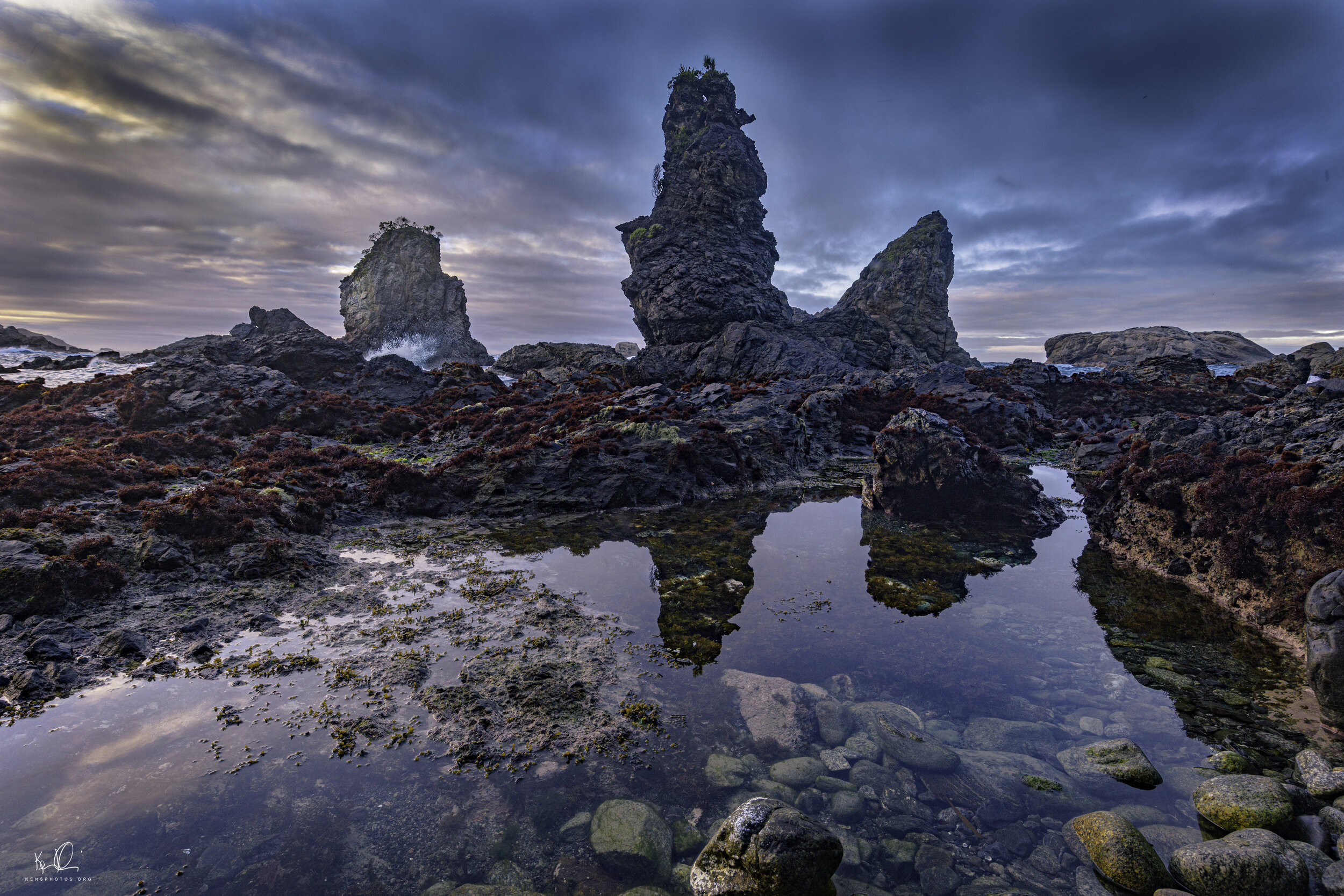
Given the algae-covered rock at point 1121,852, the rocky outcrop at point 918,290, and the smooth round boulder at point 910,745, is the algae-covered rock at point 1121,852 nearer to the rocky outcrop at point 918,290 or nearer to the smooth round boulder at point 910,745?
the smooth round boulder at point 910,745

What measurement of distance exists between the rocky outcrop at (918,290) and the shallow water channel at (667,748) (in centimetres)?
9762

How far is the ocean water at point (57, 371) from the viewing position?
34.2 m

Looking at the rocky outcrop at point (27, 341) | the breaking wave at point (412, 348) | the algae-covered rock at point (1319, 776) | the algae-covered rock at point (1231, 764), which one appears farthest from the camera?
the breaking wave at point (412, 348)

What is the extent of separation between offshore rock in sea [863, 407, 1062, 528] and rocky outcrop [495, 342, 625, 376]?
180 ft

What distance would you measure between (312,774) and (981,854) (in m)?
7.18

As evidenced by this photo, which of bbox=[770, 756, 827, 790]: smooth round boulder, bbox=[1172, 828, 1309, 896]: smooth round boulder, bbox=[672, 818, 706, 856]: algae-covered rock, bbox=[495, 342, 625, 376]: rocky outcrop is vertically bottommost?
bbox=[672, 818, 706, 856]: algae-covered rock

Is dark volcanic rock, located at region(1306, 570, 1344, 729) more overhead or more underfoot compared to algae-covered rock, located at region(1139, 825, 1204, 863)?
more overhead

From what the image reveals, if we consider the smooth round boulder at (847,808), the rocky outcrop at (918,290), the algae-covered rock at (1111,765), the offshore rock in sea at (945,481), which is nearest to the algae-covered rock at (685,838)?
the smooth round boulder at (847,808)

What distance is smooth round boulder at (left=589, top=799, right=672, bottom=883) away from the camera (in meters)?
4.80

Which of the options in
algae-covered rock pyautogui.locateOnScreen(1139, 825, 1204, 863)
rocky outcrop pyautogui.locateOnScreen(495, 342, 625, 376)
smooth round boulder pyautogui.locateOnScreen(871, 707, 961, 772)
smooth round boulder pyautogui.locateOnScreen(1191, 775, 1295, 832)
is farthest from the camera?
rocky outcrop pyautogui.locateOnScreen(495, 342, 625, 376)

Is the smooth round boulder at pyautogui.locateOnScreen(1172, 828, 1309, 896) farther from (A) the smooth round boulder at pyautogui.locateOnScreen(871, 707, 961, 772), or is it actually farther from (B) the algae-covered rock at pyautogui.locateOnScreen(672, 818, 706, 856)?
(B) the algae-covered rock at pyautogui.locateOnScreen(672, 818, 706, 856)

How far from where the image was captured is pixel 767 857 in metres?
4.38

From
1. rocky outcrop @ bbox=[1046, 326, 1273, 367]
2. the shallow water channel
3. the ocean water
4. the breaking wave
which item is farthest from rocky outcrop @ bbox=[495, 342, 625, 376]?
rocky outcrop @ bbox=[1046, 326, 1273, 367]

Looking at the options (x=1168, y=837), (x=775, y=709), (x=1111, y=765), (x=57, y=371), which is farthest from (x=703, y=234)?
(x=1168, y=837)
